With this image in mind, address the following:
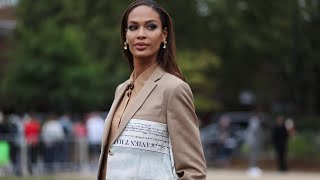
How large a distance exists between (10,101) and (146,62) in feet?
148

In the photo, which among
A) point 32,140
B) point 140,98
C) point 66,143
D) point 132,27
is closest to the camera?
point 140,98

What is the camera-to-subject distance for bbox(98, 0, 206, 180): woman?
3.78m

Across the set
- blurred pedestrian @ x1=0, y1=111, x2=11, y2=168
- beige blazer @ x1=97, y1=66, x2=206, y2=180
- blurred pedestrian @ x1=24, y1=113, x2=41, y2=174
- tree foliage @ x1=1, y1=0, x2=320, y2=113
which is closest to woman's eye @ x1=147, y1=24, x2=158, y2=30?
beige blazer @ x1=97, y1=66, x2=206, y2=180

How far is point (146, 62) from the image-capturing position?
402 cm

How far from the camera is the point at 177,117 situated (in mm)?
3768

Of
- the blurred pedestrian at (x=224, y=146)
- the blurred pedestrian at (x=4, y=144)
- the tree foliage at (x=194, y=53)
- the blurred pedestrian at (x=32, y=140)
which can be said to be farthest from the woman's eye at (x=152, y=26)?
the blurred pedestrian at (x=224, y=146)

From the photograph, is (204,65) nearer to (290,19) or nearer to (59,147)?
(290,19)

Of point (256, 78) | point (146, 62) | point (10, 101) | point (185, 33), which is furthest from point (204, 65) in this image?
point (146, 62)

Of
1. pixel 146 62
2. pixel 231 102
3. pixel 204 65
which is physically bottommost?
pixel 231 102

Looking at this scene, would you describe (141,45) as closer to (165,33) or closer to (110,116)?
(165,33)

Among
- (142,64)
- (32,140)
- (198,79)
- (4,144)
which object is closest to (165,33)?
(142,64)

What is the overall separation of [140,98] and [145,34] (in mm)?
302

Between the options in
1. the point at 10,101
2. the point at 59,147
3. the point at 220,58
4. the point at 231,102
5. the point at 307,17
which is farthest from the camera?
the point at 231,102

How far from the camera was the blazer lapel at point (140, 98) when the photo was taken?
3844mm
